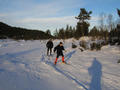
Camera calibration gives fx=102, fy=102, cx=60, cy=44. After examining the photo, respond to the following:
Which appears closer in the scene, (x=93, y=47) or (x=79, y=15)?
(x=93, y=47)

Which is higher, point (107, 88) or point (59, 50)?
point (59, 50)

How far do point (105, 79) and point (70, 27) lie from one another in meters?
68.8

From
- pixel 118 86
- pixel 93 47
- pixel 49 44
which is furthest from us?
pixel 93 47

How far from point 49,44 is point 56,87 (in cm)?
755

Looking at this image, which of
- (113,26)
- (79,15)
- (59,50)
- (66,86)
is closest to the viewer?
(66,86)

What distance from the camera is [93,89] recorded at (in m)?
3.81

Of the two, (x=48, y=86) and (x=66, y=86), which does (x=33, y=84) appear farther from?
(x=66, y=86)

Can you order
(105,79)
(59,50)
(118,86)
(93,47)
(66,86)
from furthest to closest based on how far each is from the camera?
(93,47) < (59,50) < (105,79) < (118,86) < (66,86)

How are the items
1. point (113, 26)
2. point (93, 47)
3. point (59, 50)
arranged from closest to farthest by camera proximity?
point (59, 50) → point (93, 47) → point (113, 26)

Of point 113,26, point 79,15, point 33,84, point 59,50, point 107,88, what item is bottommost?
point 107,88

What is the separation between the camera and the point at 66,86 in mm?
3797

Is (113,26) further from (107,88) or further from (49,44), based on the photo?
(107,88)

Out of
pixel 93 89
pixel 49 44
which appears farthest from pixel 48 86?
pixel 49 44

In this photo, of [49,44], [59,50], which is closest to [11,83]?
[59,50]
